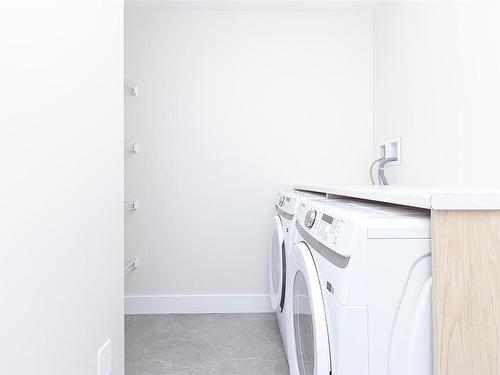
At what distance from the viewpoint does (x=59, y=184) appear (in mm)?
900

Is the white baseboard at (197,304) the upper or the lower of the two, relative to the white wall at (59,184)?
lower

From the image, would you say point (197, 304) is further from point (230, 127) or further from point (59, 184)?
point (59, 184)

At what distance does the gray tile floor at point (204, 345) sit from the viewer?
1.65 metres

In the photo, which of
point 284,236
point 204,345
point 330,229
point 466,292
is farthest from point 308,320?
point 204,345

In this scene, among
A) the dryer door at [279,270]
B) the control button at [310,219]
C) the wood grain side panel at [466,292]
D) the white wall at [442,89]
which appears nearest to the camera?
the wood grain side panel at [466,292]

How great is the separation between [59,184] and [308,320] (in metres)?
0.82

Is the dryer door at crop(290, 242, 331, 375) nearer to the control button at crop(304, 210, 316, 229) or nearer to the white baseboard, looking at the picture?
the control button at crop(304, 210, 316, 229)

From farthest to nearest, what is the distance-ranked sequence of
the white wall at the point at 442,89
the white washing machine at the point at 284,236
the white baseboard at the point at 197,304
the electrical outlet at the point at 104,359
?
1. the white baseboard at the point at 197,304
2. the white washing machine at the point at 284,236
3. the white wall at the point at 442,89
4. the electrical outlet at the point at 104,359

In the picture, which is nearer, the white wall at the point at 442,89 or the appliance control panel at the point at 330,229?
the appliance control panel at the point at 330,229

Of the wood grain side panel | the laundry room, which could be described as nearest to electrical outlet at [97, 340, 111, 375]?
the laundry room

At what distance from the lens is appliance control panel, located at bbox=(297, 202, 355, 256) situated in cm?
71

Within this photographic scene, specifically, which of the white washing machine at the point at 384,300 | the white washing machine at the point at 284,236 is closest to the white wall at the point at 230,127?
the white washing machine at the point at 284,236

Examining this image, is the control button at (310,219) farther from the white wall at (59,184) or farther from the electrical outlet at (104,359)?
the electrical outlet at (104,359)

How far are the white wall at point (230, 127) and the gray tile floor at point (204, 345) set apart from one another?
0.23 m
